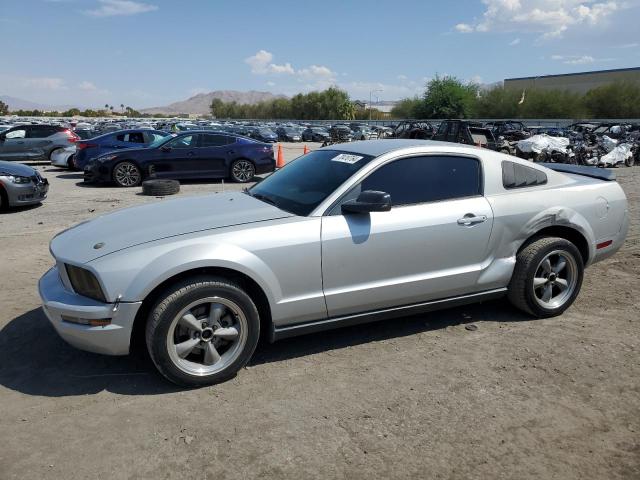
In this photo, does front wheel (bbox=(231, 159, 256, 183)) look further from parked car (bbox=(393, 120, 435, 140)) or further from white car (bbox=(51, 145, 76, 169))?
parked car (bbox=(393, 120, 435, 140))

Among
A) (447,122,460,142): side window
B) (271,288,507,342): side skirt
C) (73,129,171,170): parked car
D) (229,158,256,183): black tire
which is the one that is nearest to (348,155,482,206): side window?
(271,288,507,342): side skirt

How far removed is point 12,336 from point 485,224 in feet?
Answer: 12.9

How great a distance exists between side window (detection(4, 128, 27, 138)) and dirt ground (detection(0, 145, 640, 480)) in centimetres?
1669

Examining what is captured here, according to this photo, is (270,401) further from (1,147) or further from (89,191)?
(1,147)

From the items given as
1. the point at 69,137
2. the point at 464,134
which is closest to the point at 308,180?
the point at 69,137

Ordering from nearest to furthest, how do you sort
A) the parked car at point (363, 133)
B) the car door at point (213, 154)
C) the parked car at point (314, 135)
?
the car door at point (213, 154) → the parked car at point (363, 133) → the parked car at point (314, 135)

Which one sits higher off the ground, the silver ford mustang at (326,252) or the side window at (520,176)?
the side window at (520,176)

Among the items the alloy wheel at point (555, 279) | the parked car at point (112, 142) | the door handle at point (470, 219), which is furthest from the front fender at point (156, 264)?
the parked car at point (112, 142)

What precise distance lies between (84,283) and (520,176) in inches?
139

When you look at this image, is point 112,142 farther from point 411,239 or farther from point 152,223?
point 411,239

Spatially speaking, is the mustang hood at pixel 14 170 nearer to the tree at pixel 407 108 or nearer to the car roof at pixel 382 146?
the car roof at pixel 382 146

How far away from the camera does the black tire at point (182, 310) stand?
3.22 metres

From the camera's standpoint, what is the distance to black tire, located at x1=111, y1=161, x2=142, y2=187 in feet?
43.4

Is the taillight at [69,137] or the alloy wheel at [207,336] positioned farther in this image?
the taillight at [69,137]
